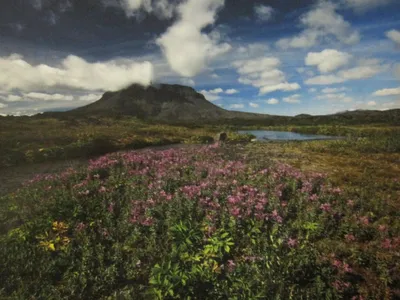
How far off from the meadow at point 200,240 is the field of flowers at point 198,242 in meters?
0.03

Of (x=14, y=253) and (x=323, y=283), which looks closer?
(x=323, y=283)

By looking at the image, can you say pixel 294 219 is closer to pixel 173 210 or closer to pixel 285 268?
pixel 285 268

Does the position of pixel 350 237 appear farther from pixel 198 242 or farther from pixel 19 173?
pixel 19 173

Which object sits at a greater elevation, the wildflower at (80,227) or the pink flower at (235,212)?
the pink flower at (235,212)

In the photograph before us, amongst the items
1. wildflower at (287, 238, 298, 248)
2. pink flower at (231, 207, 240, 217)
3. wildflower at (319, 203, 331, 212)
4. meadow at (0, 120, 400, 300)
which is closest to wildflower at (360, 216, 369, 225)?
meadow at (0, 120, 400, 300)

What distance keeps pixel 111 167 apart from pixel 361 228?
1151cm

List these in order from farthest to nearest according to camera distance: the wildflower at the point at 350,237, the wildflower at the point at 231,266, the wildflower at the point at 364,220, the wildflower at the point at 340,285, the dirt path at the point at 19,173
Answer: the dirt path at the point at 19,173
the wildflower at the point at 364,220
the wildflower at the point at 350,237
the wildflower at the point at 231,266
the wildflower at the point at 340,285

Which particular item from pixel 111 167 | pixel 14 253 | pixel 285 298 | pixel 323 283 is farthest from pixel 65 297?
pixel 111 167

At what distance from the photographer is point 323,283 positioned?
5.58 m

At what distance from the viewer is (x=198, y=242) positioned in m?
7.21

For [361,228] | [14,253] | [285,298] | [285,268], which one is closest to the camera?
[285,298]

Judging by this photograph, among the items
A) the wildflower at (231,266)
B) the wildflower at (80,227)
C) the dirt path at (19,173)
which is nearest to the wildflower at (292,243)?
the wildflower at (231,266)

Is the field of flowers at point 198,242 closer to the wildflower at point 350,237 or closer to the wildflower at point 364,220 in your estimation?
the wildflower at point 364,220

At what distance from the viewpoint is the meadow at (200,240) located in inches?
228
